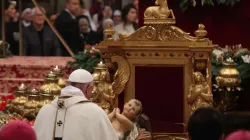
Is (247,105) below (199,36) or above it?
below

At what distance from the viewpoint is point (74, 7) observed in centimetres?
2097

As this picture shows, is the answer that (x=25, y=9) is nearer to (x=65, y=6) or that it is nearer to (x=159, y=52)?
(x=65, y=6)

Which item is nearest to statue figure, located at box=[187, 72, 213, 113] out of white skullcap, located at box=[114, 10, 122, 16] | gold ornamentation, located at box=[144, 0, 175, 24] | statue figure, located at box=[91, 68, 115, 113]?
gold ornamentation, located at box=[144, 0, 175, 24]

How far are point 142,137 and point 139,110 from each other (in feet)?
1.12

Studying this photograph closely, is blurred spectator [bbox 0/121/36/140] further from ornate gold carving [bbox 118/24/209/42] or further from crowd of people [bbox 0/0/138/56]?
crowd of people [bbox 0/0/138/56]

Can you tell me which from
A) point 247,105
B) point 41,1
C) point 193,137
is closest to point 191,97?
point 247,105

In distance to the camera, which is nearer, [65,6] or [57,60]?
[57,60]

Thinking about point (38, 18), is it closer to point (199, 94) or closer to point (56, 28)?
point (56, 28)

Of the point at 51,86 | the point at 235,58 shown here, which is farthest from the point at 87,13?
the point at 51,86

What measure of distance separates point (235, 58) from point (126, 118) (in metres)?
3.13

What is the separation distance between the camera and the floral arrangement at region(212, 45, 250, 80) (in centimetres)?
1461

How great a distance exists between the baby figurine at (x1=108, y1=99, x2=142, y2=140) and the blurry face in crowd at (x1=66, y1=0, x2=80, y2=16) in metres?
8.58

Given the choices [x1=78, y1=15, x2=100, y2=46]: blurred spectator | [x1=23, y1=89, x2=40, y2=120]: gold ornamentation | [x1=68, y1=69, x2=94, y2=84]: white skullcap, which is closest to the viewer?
[x1=68, y1=69, x2=94, y2=84]: white skullcap

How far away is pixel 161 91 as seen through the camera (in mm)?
13836
